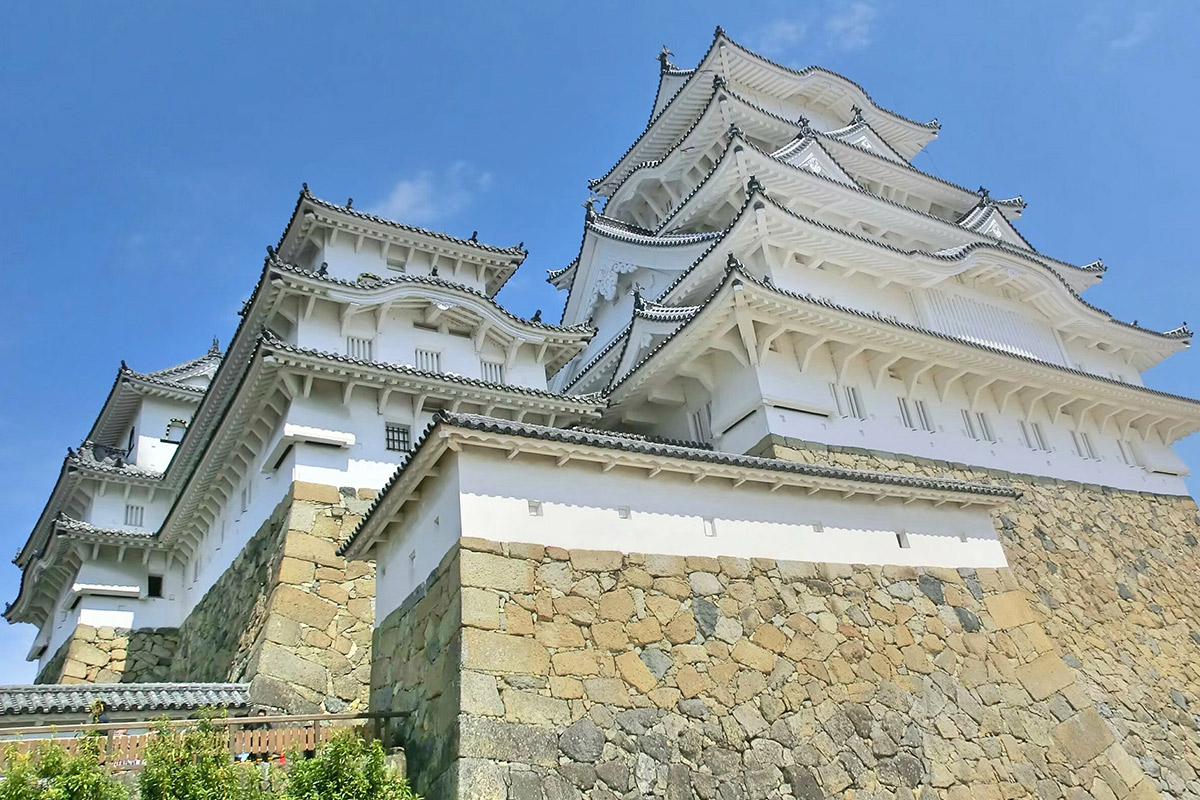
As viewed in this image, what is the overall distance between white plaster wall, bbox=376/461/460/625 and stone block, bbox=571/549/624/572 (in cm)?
111

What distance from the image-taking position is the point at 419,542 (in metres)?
9.52

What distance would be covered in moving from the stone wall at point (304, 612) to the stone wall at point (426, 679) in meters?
2.87

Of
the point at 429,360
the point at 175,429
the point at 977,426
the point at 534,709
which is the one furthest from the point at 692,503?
the point at 175,429

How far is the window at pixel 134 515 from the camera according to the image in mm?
21250

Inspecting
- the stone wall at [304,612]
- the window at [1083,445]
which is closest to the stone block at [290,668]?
the stone wall at [304,612]

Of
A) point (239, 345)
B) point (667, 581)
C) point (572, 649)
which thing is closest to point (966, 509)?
point (667, 581)

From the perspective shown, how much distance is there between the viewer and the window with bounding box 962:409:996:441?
58.4 ft

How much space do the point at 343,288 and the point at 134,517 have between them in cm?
1009

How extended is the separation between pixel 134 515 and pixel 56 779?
16825 millimetres

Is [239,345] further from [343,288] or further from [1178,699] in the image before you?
[1178,699]

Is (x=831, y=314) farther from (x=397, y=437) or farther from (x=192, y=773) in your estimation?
(x=192, y=773)

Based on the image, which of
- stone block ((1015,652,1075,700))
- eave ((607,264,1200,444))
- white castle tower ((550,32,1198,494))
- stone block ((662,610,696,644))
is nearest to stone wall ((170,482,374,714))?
stone block ((662,610,696,644))

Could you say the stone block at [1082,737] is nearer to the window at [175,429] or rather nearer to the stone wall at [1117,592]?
the stone wall at [1117,592]

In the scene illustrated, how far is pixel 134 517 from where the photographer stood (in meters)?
21.4
